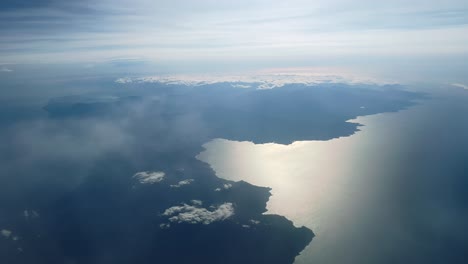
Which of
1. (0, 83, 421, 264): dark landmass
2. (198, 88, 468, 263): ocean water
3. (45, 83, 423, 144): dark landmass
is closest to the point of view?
(0, 83, 421, 264): dark landmass

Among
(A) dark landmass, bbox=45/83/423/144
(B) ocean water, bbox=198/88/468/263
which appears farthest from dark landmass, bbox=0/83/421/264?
(B) ocean water, bbox=198/88/468/263

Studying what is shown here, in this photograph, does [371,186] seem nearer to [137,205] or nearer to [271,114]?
[137,205]

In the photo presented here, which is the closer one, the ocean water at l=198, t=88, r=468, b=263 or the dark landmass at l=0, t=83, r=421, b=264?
the dark landmass at l=0, t=83, r=421, b=264

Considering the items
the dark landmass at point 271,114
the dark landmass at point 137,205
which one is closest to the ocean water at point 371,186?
the dark landmass at point 137,205

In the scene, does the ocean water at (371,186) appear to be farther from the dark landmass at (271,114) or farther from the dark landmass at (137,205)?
the dark landmass at (271,114)

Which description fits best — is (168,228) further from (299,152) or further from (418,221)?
(299,152)

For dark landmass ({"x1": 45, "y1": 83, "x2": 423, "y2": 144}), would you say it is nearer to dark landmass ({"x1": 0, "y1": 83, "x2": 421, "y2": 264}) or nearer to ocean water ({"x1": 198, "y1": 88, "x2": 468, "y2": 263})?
dark landmass ({"x1": 0, "y1": 83, "x2": 421, "y2": 264})

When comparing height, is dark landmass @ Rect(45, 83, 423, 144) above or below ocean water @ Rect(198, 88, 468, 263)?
above

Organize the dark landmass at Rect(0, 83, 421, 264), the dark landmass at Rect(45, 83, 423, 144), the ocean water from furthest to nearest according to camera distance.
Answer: the dark landmass at Rect(45, 83, 423, 144)
the ocean water
the dark landmass at Rect(0, 83, 421, 264)

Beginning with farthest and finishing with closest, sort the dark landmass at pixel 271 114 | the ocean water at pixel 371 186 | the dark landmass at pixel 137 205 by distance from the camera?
the dark landmass at pixel 271 114 → the ocean water at pixel 371 186 → the dark landmass at pixel 137 205

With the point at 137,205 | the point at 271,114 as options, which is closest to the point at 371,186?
the point at 137,205

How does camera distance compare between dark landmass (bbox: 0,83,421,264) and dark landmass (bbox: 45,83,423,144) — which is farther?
dark landmass (bbox: 45,83,423,144)
